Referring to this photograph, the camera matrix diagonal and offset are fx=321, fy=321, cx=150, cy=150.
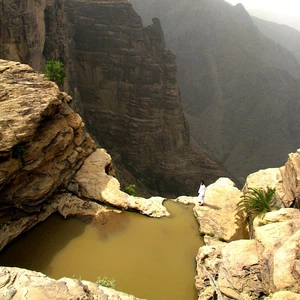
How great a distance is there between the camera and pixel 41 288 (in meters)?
7.02

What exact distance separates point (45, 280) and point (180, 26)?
10889cm

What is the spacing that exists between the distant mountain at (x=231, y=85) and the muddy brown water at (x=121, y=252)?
62.0 metres

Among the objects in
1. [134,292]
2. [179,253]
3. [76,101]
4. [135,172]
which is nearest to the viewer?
[134,292]

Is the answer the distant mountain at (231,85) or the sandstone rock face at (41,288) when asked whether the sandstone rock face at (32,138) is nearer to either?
the sandstone rock face at (41,288)

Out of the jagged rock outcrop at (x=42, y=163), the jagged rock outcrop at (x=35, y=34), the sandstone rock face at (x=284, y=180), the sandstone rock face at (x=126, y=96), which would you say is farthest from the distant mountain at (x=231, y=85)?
the jagged rock outcrop at (x=42, y=163)

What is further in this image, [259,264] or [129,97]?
[129,97]

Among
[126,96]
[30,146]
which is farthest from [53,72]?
[126,96]

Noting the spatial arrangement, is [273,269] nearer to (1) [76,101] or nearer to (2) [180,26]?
(1) [76,101]

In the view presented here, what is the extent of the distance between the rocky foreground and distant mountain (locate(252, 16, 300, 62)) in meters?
156

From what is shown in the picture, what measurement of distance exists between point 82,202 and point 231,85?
290ft

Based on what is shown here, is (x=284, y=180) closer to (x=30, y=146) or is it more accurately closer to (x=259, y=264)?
(x=259, y=264)

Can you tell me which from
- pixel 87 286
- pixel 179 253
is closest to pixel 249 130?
pixel 179 253

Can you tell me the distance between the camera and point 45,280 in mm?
7375

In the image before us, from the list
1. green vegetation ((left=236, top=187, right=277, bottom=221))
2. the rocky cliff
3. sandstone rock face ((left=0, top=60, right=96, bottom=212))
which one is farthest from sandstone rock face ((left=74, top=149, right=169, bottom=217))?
the rocky cliff
